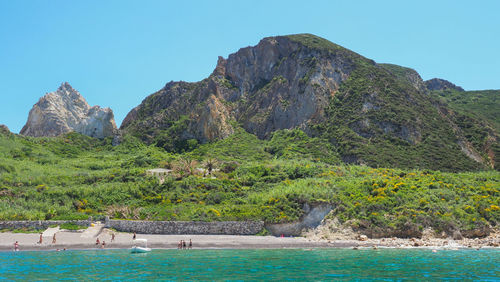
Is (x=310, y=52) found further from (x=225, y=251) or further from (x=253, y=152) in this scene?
(x=225, y=251)

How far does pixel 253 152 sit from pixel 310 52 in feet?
116

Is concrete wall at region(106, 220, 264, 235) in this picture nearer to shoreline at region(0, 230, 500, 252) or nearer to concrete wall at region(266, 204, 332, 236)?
shoreline at region(0, 230, 500, 252)

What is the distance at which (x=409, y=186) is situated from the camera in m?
49.8

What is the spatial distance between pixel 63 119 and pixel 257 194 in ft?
307

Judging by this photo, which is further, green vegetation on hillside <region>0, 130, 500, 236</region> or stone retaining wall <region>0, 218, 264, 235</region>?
green vegetation on hillside <region>0, 130, 500, 236</region>

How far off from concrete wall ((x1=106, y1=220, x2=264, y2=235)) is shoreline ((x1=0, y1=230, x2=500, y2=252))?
111 centimetres

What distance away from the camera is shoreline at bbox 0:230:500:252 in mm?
36375

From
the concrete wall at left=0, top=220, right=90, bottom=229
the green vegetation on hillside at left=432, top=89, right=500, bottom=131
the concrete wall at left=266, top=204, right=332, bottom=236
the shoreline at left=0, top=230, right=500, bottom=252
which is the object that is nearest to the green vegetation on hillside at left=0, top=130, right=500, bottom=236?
the concrete wall at left=266, top=204, right=332, bottom=236

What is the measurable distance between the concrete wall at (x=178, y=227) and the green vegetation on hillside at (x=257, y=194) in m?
1.00

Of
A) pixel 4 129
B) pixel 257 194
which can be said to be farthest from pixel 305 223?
pixel 4 129

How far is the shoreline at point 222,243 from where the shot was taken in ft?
119

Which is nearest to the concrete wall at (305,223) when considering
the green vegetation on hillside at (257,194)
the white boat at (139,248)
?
the green vegetation on hillside at (257,194)

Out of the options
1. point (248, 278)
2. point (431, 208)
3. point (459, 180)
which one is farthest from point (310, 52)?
point (248, 278)

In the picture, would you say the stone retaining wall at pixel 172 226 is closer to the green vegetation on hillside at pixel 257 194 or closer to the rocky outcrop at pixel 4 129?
the green vegetation on hillside at pixel 257 194
